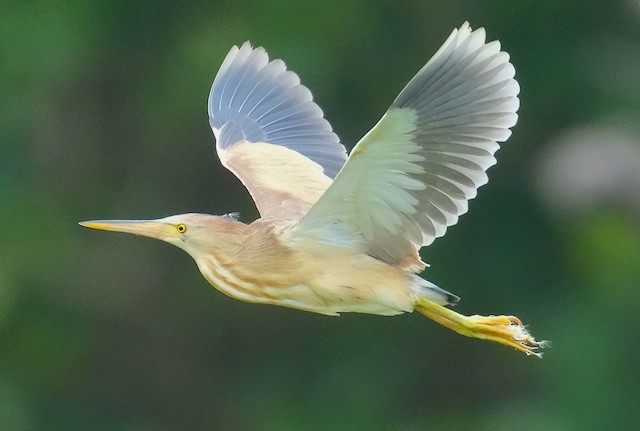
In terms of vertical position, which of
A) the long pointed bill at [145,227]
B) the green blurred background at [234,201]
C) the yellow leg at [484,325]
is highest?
the green blurred background at [234,201]

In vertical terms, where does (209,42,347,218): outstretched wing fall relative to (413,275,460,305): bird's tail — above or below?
above

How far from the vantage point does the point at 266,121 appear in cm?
386

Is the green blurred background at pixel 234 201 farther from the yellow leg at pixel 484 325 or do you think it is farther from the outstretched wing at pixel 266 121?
the yellow leg at pixel 484 325

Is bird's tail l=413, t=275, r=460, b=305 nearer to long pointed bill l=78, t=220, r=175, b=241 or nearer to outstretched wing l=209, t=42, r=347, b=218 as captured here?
long pointed bill l=78, t=220, r=175, b=241

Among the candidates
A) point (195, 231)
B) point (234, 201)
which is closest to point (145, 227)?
point (195, 231)

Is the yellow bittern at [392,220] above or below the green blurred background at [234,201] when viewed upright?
below

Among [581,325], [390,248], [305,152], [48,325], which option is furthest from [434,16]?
[390,248]

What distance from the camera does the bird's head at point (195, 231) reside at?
9.89 feet

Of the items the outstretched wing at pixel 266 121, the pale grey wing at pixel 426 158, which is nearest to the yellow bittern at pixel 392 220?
the pale grey wing at pixel 426 158

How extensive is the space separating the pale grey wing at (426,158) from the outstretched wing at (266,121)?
24.8 inches

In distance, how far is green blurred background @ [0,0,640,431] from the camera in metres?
6.04

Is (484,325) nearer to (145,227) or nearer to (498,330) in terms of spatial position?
(498,330)

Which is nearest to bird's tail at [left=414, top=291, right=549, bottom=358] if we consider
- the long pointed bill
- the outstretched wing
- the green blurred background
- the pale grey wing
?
the pale grey wing

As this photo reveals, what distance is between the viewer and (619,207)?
5.93 m
